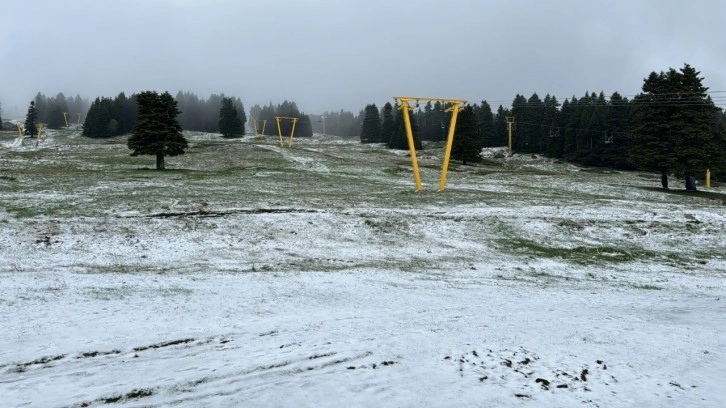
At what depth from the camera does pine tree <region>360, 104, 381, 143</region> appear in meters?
126

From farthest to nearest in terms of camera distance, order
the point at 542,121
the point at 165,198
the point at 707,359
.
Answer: the point at 542,121, the point at 165,198, the point at 707,359

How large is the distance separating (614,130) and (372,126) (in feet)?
218

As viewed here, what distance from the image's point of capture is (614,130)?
253ft

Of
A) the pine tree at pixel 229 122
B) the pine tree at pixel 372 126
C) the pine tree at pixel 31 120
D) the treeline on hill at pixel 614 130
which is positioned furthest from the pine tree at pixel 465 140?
the pine tree at pixel 31 120

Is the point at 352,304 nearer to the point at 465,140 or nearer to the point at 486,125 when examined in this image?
the point at 465,140

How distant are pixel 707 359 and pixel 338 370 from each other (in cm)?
673

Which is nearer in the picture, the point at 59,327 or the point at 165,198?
the point at 59,327

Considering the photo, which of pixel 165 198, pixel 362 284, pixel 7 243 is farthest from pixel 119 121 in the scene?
pixel 362 284

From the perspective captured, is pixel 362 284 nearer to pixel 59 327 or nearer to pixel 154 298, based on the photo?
pixel 154 298

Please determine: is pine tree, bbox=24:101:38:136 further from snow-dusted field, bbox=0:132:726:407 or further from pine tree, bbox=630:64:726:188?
pine tree, bbox=630:64:726:188

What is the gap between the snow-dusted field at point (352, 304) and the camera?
20.5 feet

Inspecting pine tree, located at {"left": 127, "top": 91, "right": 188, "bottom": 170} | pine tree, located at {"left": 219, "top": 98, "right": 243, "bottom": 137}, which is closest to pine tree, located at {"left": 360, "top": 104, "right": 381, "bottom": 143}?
pine tree, located at {"left": 219, "top": 98, "right": 243, "bottom": 137}

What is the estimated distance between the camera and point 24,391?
582cm

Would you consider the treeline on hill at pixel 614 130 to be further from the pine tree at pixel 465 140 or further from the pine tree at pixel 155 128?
the pine tree at pixel 155 128
